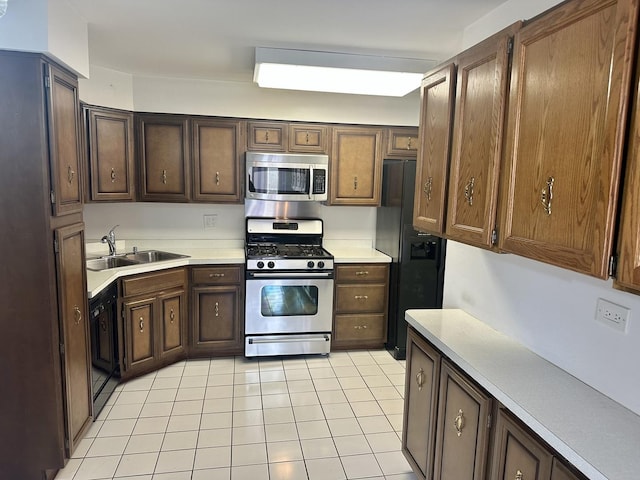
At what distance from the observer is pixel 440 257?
3.72 meters

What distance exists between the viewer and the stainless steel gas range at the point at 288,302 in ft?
11.8

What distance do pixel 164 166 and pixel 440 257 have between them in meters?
2.52

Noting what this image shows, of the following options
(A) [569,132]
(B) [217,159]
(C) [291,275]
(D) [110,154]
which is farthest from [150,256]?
(A) [569,132]

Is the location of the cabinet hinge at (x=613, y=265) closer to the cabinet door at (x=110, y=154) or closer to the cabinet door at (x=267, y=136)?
the cabinet door at (x=267, y=136)

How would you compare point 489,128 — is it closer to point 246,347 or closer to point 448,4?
point 448,4

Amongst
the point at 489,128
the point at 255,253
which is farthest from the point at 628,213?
the point at 255,253

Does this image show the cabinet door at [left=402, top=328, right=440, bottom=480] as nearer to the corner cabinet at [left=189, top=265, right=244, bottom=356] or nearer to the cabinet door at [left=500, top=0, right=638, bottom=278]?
the cabinet door at [left=500, top=0, right=638, bottom=278]

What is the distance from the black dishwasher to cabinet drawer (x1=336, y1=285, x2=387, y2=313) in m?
1.82

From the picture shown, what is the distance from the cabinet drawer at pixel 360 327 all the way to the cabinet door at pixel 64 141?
2364 mm

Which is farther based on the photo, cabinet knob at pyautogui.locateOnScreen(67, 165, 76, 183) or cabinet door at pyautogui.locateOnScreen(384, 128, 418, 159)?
cabinet door at pyautogui.locateOnScreen(384, 128, 418, 159)

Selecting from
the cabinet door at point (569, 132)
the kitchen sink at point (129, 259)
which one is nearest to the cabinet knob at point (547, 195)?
the cabinet door at point (569, 132)

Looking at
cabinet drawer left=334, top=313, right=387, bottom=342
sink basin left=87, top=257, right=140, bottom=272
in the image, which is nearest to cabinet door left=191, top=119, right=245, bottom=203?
sink basin left=87, top=257, right=140, bottom=272

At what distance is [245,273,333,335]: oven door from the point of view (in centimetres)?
359

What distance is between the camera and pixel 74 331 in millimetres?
2229
